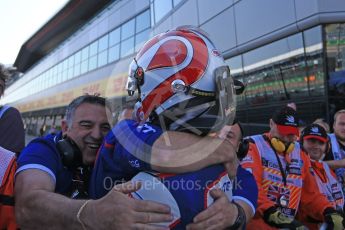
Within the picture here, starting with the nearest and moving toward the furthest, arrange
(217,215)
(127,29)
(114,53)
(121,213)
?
1. (121,213)
2. (217,215)
3. (127,29)
4. (114,53)

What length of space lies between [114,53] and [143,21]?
4016 mm

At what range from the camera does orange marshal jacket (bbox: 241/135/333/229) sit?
2787 millimetres

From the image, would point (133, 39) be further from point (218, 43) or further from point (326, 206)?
point (326, 206)

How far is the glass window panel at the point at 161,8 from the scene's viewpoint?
12758 mm

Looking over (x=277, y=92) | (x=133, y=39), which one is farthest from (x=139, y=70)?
(x=133, y=39)

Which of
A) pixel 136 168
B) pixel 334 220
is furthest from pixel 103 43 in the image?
pixel 136 168

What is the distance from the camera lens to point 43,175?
4.03 ft

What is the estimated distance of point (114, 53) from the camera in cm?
2102

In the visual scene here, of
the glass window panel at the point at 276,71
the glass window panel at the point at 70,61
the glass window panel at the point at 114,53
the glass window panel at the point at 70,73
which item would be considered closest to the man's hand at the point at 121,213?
the glass window panel at the point at 276,71

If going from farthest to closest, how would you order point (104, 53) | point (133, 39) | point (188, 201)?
1. point (104, 53)
2. point (133, 39)
3. point (188, 201)

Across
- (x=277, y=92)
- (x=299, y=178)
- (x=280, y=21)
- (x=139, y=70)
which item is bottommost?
(x=299, y=178)

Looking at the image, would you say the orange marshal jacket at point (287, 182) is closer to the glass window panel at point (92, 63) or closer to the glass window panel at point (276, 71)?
the glass window panel at point (276, 71)

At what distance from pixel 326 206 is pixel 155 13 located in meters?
12.6

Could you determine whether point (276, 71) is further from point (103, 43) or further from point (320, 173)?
point (103, 43)
